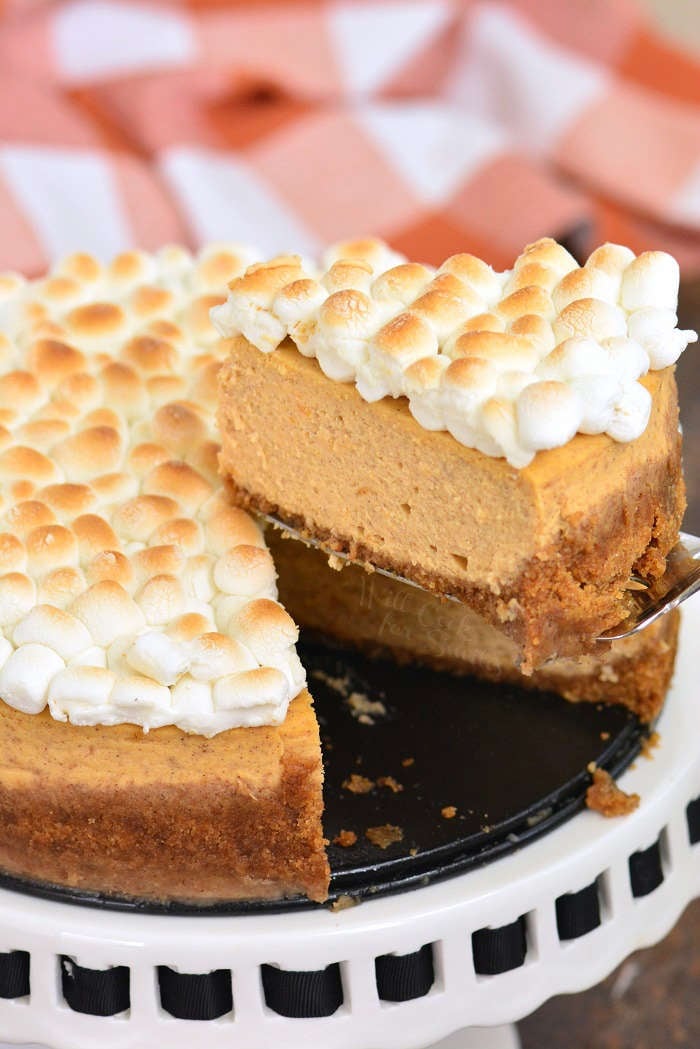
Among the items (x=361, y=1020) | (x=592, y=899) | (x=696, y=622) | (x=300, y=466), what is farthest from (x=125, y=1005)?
(x=696, y=622)

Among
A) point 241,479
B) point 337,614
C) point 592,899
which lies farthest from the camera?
point 337,614

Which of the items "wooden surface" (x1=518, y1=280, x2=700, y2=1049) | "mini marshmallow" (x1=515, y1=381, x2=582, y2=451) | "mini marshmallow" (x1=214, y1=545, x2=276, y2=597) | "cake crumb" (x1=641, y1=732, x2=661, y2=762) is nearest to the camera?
"mini marshmallow" (x1=515, y1=381, x2=582, y2=451)

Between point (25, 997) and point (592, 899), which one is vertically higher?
point (592, 899)

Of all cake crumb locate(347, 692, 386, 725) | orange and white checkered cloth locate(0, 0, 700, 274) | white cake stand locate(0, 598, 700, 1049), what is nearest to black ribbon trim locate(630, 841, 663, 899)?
white cake stand locate(0, 598, 700, 1049)

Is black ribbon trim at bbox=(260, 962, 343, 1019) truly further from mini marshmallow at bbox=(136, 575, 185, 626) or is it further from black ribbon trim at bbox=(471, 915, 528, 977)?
mini marshmallow at bbox=(136, 575, 185, 626)

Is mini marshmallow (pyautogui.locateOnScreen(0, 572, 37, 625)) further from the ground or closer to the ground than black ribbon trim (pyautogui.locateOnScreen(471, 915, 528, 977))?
further from the ground

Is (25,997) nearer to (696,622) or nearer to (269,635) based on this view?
(269,635)
